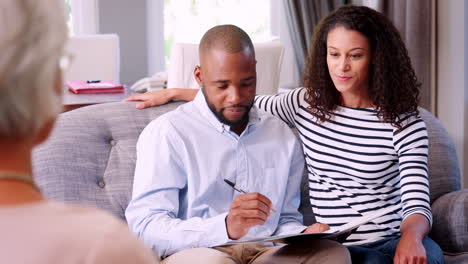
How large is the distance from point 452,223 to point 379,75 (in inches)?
19.8

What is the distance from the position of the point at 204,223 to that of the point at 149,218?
0.15 meters

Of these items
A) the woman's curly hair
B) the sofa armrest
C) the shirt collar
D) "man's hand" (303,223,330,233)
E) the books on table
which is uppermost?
the woman's curly hair

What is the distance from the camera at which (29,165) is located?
2.23 feet

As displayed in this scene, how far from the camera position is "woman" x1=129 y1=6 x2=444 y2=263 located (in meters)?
2.07

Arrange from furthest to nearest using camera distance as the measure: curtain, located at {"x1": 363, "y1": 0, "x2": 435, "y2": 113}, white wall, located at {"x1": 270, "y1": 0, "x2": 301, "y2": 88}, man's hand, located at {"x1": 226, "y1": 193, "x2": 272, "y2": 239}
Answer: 1. white wall, located at {"x1": 270, "y1": 0, "x2": 301, "y2": 88}
2. curtain, located at {"x1": 363, "y1": 0, "x2": 435, "y2": 113}
3. man's hand, located at {"x1": 226, "y1": 193, "x2": 272, "y2": 239}

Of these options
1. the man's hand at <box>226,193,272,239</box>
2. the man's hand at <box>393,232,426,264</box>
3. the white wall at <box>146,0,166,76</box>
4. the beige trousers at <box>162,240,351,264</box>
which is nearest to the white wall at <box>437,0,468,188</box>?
the white wall at <box>146,0,166,76</box>

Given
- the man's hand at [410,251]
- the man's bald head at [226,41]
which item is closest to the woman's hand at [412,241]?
the man's hand at [410,251]

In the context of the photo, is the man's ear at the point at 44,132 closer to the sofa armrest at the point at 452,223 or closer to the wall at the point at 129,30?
the sofa armrest at the point at 452,223

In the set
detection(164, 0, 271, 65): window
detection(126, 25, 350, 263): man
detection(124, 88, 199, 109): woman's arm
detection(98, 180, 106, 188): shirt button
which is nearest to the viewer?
detection(126, 25, 350, 263): man

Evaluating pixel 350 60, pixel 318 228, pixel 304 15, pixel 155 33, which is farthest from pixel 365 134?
pixel 155 33

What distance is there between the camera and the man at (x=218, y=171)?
1.88m

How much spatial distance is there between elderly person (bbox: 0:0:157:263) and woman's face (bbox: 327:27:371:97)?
59.5 inches

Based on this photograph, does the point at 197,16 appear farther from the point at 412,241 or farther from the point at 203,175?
the point at 412,241

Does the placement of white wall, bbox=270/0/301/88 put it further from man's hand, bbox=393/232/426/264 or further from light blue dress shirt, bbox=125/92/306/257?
man's hand, bbox=393/232/426/264
